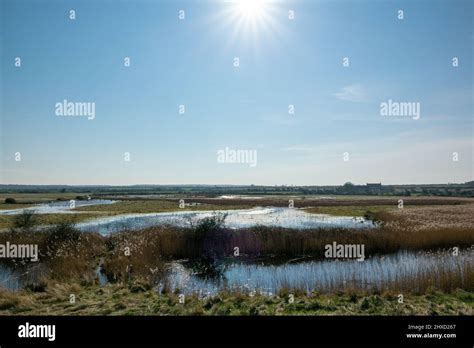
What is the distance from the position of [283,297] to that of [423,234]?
12.6m

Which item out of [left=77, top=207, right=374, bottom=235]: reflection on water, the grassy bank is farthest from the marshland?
[left=77, top=207, right=374, bottom=235]: reflection on water

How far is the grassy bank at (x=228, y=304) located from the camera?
27.2 ft

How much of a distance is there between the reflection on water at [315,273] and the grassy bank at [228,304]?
1316 millimetres

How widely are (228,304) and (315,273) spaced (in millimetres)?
5684

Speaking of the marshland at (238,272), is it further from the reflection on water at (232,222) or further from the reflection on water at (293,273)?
the reflection on water at (232,222)

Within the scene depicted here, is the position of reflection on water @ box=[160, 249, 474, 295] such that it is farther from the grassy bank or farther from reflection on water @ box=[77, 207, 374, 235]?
reflection on water @ box=[77, 207, 374, 235]

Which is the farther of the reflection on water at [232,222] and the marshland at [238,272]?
the reflection on water at [232,222]

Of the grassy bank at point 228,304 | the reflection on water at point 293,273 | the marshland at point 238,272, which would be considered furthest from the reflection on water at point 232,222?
the grassy bank at point 228,304

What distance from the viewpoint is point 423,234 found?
1875 centimetres

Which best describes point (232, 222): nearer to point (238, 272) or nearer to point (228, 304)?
point (238, 272)

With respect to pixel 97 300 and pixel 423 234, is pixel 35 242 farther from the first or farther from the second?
pixel 423 234

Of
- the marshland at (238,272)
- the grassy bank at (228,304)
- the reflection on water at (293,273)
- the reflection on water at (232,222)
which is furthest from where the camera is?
the reflection on water at (232,222)

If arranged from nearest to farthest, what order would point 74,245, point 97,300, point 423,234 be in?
point 97,300 → point 74,245 → point 423,234
